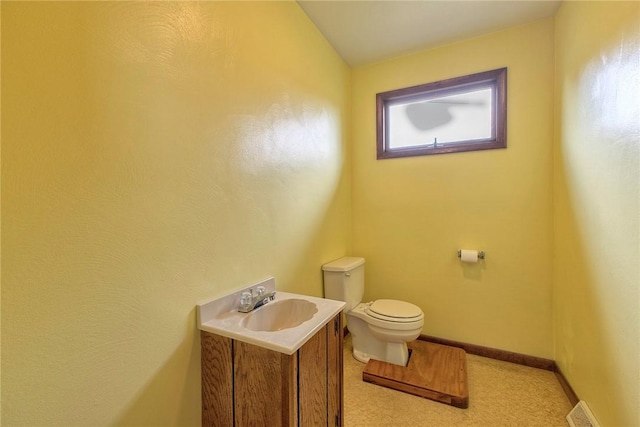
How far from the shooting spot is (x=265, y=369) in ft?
3.12

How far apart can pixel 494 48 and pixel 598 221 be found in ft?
4.93

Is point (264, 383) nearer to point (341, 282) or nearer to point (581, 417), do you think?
point (341, 282)

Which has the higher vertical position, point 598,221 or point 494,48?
point 494,48

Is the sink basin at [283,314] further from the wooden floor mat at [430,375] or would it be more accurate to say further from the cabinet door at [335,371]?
the wooden floor mat at [430,375]

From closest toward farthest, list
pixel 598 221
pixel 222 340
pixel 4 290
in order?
pixel 4 290 → pixel 222 340 → pixel 598 221

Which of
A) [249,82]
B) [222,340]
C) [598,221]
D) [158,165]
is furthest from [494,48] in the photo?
[222,340]

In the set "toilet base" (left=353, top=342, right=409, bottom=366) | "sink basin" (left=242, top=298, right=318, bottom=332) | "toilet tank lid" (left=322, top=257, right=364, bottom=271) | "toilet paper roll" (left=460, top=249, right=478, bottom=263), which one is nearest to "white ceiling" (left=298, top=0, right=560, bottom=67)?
"toilet paper roll" (left=460, top=249, right=478, bottom=263)

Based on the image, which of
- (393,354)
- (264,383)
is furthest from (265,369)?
(393,354)

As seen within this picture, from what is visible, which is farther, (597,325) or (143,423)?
(597,325)

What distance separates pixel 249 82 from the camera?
1.34 m

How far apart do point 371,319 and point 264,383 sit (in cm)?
111

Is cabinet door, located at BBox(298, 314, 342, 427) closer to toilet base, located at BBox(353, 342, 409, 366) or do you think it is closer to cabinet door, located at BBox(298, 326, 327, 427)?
cabinet door, located at BBox(298, 326, 327, 427)

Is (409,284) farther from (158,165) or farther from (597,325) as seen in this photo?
(158,165)

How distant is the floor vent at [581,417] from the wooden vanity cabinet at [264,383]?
135 centimetres
